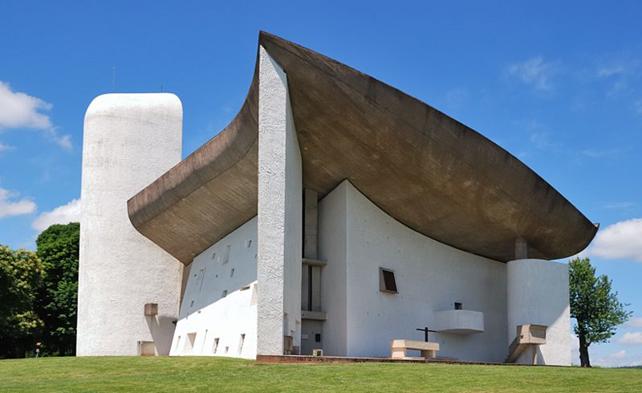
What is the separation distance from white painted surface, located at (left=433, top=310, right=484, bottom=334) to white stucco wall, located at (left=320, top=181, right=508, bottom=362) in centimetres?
28

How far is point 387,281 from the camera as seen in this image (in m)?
26.5

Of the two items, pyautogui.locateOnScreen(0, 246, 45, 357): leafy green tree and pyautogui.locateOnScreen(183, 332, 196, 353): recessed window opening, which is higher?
pyautogui.locateOnScreen(0, 246, 45, 357): leafy green tree

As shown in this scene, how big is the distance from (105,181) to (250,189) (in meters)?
11.5

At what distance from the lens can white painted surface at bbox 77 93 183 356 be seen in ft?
112

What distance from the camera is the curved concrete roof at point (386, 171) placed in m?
21.7

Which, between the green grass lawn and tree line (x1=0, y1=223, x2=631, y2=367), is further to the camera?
tree line (x1=0, y1=223, x2=631, y2=367)

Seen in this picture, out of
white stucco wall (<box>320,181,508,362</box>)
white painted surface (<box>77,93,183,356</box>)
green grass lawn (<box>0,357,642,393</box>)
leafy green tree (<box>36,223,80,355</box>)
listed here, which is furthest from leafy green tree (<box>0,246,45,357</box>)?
green grass lawn (<box>0,357,642,393</box>)

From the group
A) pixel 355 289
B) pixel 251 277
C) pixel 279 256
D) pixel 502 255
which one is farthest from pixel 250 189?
pixel 502 255

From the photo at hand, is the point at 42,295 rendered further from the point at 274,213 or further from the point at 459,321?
the point at 274,213

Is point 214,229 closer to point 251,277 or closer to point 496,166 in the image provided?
point 251,277

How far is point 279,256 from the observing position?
65.0 ft

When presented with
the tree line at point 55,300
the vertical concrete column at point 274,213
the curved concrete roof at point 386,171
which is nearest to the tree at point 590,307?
the tree line at point 55,300

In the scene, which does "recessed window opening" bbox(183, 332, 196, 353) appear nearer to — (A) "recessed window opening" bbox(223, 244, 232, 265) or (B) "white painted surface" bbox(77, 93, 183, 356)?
(B) "white painted surface" bbox(77, 93, 183, 356)

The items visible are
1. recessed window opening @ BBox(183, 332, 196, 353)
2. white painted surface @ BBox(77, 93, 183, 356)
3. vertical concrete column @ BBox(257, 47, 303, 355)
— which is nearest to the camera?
vertical concrete column @ BBox(257, 47, 303, 355)
